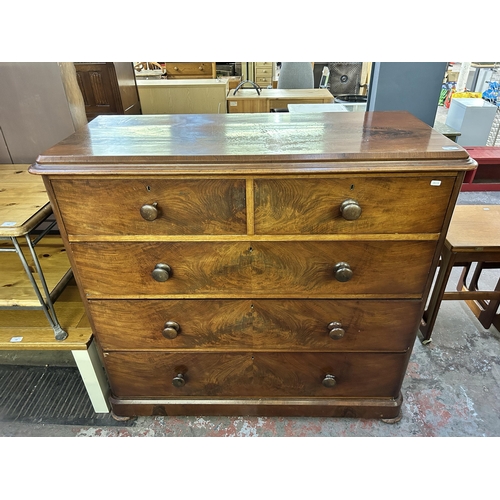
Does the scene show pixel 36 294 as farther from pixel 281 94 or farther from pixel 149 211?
pixel 281 94

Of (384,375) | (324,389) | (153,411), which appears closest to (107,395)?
(153,411)

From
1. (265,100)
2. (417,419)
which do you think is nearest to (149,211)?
(417,419)

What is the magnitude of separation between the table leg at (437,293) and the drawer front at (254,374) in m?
0.56

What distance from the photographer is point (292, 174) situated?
103 centimetres

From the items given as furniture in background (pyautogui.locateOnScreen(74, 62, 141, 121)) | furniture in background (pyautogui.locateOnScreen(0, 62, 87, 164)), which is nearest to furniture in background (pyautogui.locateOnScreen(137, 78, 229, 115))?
furniture in background (pyautogui.locateOnScreen(74, 62, 141, 121))

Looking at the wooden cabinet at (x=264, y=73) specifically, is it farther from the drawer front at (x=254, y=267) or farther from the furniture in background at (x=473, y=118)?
the drawer front at (x=254, y=267)

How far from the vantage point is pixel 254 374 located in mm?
1491

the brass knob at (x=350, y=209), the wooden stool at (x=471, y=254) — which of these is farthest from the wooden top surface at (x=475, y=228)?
the brass knob at (x=350, y=209)

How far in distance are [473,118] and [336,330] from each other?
3540mm

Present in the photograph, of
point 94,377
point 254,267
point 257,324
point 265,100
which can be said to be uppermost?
point 265,100

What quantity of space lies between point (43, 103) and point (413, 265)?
1.66 meters

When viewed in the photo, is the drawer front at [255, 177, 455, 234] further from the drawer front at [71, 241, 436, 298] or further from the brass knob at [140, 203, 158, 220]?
the brass knob at [140, 203, 158, 220]
